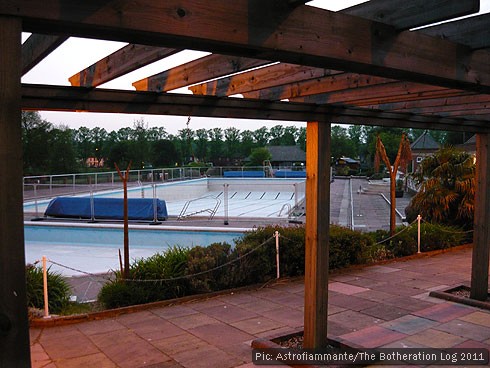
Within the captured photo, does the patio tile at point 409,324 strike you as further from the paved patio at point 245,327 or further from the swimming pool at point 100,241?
the swimming pool at point 100,241

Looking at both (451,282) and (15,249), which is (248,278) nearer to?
(451,282)

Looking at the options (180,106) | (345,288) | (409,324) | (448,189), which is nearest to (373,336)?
(409,324)

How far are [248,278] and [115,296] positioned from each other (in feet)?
7.39

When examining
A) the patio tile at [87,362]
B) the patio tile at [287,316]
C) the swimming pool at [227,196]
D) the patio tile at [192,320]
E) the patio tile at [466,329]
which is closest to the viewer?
the patio tile at [87,362]

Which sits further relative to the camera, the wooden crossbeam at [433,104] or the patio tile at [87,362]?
the wooden crossbeam at [433,104]

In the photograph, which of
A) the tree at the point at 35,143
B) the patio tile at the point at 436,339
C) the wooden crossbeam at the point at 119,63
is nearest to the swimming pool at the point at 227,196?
the tree at the point at 35,143

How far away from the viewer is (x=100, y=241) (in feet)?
53.5

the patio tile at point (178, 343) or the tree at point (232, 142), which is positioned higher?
the tree at point (232, 142)

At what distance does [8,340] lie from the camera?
1.70 meters

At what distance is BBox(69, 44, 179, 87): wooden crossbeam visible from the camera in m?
2.83

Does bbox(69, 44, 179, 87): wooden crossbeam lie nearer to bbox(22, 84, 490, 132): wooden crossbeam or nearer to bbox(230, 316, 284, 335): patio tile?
bbox(22, 84, 490, 132): wooden crossbeam

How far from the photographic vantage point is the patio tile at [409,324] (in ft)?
18.3

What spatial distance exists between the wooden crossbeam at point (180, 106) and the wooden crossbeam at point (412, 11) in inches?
64.5

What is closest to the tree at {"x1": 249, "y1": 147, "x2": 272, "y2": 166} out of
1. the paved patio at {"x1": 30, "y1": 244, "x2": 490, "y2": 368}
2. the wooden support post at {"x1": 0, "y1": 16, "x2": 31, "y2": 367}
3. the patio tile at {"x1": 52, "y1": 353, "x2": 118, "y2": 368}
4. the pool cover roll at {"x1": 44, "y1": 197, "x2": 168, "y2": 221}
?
the pool cover roll at {"x1": 44, "y1": 197, "x2": 168, "y2": 221}
